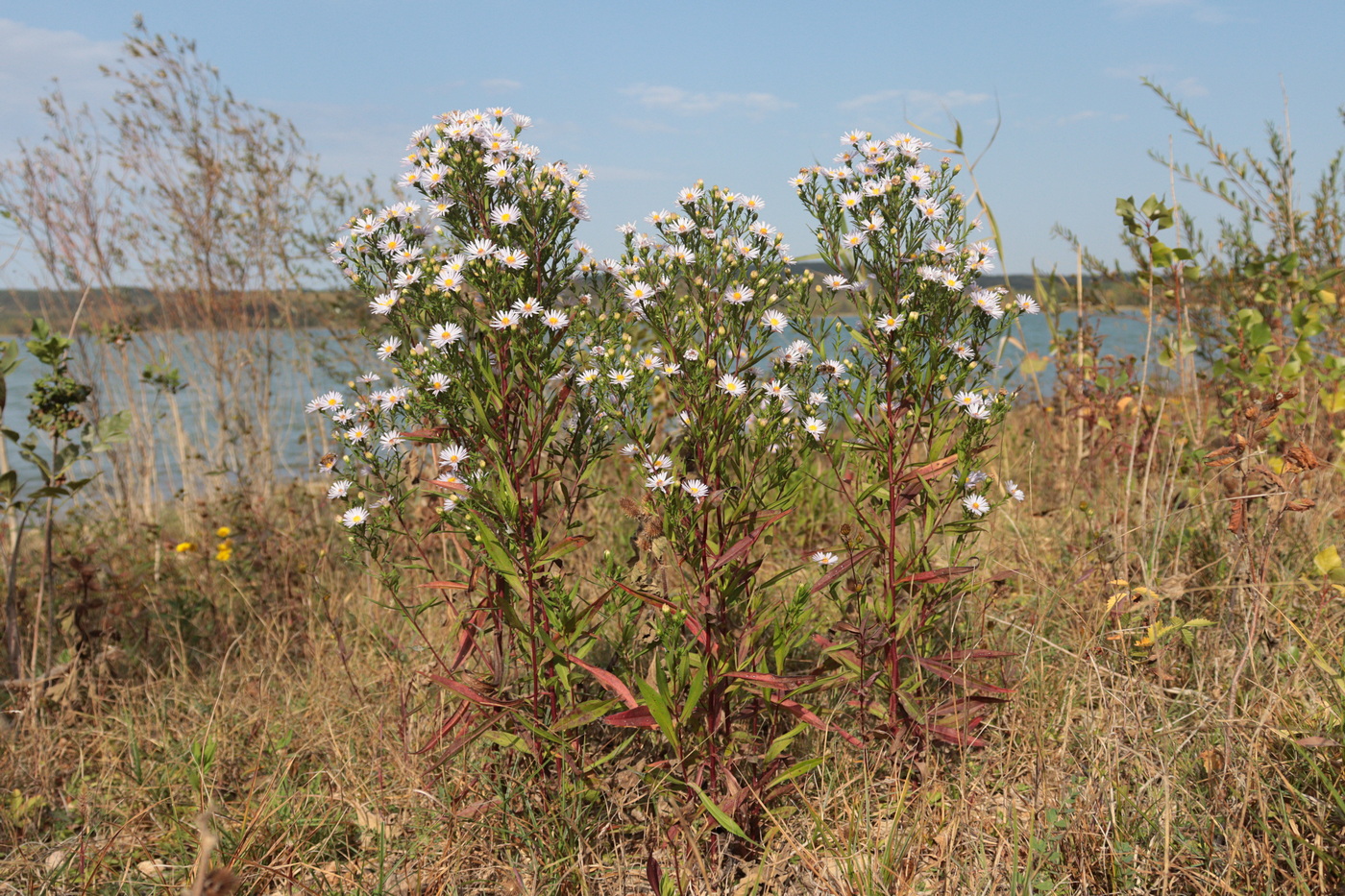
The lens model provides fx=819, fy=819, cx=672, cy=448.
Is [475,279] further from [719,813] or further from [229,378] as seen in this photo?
[229,378]

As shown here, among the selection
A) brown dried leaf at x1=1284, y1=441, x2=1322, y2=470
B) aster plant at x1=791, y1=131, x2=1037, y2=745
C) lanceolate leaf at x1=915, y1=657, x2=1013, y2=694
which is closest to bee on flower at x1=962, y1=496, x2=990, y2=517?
aster plant at x1=791, y1=131, x2=1037, y2=745

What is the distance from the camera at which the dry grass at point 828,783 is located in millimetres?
1688

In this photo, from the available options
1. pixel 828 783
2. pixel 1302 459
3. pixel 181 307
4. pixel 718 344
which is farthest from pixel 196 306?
pixel 1302 459

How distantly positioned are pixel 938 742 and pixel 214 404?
5.06 meters

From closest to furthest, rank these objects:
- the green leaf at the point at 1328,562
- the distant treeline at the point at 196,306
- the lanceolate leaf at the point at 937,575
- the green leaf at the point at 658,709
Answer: the green leaf at the point at 658,709
the lanceolate leaf at the point at 937,575
the green leaf at the point at 1328,562
the distant treeline at the point at 196,306

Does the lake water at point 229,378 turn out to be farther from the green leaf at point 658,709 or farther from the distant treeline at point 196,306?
the green leaf at point 658,709

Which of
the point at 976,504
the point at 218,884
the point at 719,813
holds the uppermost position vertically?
the point at 976,504

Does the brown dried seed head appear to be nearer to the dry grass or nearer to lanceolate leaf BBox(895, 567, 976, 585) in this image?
the dry grass

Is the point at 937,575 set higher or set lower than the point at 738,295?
lower

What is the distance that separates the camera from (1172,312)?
4.18m

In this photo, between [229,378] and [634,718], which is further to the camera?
[229,378]

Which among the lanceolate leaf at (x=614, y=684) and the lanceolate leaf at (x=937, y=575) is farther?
the lanceolate leaf at (x=937, y=575)

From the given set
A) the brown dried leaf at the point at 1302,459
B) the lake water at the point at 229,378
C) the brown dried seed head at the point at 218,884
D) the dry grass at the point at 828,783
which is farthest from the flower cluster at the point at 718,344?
the lake water at the point at 229,378

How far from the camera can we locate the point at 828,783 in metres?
1.98
